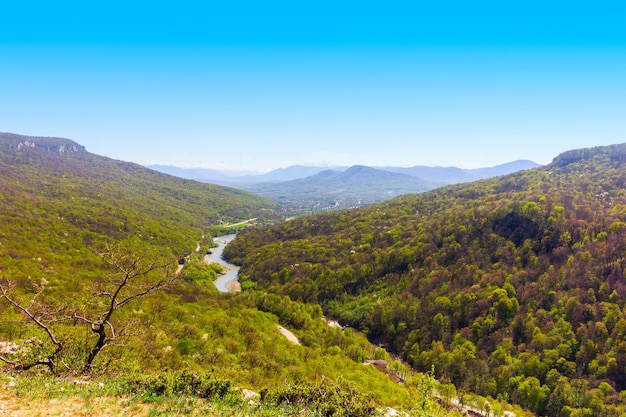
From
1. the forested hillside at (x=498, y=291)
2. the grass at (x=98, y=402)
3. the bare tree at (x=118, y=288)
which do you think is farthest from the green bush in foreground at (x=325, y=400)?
the forested hillside at (x=498, y=291)

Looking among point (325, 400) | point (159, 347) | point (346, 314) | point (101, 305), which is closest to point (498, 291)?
point (346, 314)

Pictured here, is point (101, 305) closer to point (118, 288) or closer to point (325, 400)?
point (118, 288)

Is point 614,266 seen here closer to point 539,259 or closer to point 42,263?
point 539,259

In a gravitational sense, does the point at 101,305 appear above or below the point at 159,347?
above

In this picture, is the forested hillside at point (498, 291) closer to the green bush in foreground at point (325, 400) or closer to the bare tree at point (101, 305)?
the green bush in foreground at point (325, 400)

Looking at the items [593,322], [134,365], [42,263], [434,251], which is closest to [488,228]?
[434,251]

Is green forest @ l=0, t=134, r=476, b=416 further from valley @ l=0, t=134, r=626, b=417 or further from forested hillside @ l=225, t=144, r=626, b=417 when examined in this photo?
forested hillside @ l=225, t=144, r=626, b=417

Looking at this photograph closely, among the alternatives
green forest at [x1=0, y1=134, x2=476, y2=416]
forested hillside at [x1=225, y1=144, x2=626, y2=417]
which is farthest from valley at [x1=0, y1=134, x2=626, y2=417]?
forested hillside at [x1=225, y1=144, x2=626, y2=417]

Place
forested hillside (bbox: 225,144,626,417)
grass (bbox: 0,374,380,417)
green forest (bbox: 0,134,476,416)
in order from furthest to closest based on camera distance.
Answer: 1. forested hillside (bbox: 225,144,626,417)
2. green forest (bbox: 0,134,476,416)
3. grass (bbox: 0,374,380,417)
